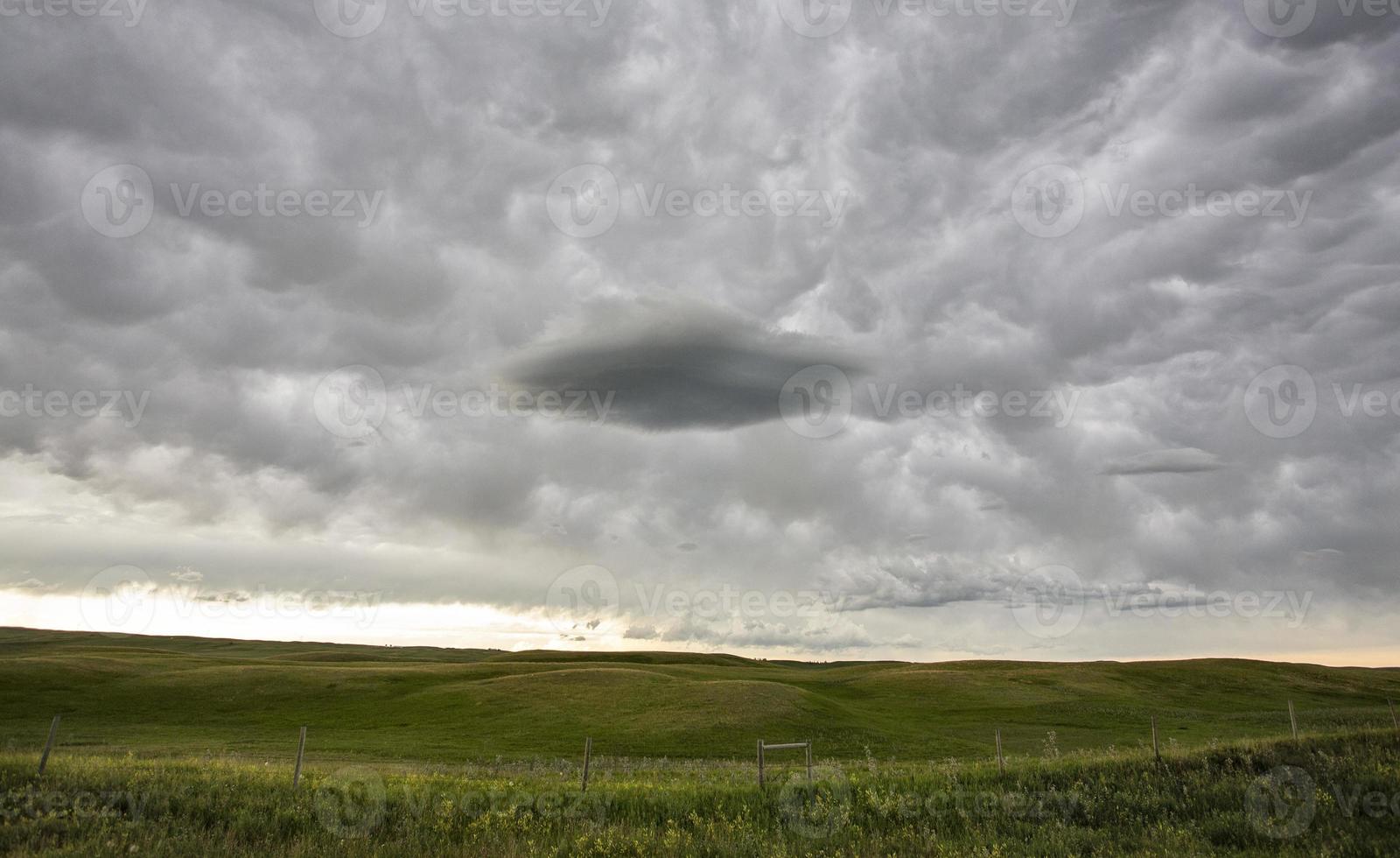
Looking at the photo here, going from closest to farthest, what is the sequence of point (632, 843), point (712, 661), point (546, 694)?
point (632, 843), point (546, 694), point (712, 661)

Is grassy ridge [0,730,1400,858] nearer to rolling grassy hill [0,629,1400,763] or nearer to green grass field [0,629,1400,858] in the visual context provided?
green grass field [0,629,1400,858]

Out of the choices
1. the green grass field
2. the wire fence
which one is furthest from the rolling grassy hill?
the green grass field

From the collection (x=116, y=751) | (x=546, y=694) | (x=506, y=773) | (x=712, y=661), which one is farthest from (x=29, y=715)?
(x=712, y=661)

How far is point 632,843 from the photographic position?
1648cm

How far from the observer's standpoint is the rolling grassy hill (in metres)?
54.8

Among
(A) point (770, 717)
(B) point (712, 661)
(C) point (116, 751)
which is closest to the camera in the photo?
(C) point (116, 751)

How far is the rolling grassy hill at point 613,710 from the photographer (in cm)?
5475

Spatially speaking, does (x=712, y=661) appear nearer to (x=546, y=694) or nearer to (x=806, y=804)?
(x=546, y=694)

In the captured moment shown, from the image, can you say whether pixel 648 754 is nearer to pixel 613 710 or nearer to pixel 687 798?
pixel 613 710

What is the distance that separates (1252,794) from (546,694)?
6637 centimetres

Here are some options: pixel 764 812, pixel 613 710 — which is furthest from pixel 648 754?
pixel 764 812

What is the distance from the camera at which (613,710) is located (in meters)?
69.3

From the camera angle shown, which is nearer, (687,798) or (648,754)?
(687,798)

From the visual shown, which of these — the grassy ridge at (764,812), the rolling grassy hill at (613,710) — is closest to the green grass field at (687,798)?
the grassy ridge at (764,812)
